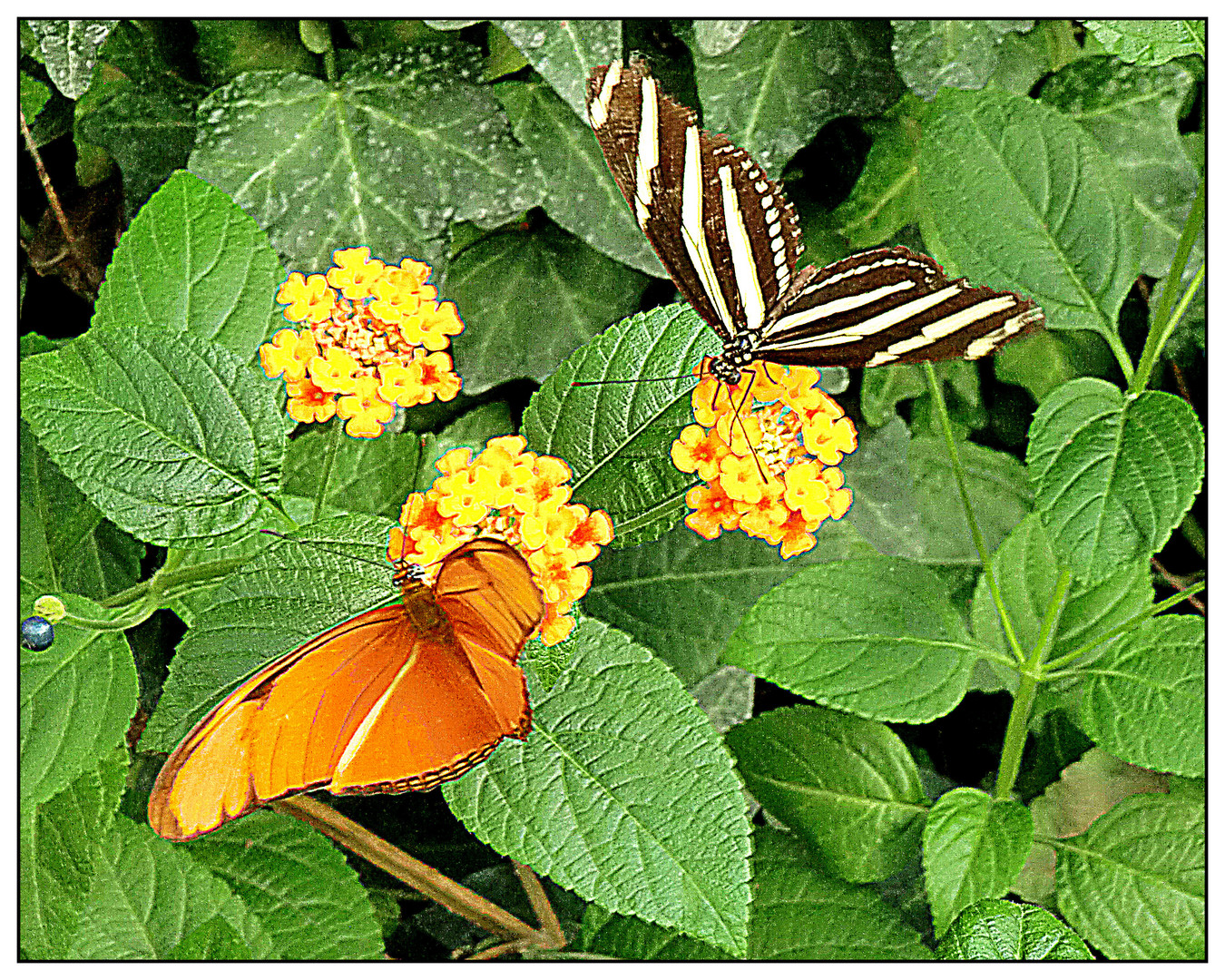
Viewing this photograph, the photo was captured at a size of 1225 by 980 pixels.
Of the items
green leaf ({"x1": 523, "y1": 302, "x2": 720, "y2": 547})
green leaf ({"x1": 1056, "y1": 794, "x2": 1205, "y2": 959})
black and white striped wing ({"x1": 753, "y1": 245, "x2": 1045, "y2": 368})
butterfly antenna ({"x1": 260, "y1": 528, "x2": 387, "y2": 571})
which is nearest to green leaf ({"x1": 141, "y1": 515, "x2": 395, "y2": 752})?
butterfly antenna ({"x1": 260, "y1": 528, "x2": 387, "y2": 571})

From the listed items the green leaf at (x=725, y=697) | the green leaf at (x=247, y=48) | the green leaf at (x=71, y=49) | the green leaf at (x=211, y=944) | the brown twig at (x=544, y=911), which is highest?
the green leaf at (x=71, y=49)

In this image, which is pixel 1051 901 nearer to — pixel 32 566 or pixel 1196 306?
pixel 1196 306

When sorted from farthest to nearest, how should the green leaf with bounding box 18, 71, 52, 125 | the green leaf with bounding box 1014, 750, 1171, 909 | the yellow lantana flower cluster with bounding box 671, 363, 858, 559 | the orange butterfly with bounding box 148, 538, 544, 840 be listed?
the green leaf with bounding box 1014, 750, 1171, 909 < the green leaf with bounding box 18, 71, 52, 125 < the yellow lantana flower cluster with bounding box 671, 363, 858, 559 < the orange butterfly with bounding box 148, 538, 544, 840

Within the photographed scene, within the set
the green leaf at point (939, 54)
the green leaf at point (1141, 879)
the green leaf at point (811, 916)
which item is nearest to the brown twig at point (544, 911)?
the green leaf at point (811, 916)

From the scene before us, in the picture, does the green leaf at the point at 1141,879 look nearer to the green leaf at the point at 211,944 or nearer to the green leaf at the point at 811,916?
the green leaf at the point at 811,916

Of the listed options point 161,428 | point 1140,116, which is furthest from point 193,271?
point 1140,116

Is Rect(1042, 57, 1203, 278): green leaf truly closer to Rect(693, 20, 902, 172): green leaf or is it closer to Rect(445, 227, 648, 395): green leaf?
Rect(693, 20, 902, 172): green leaf
